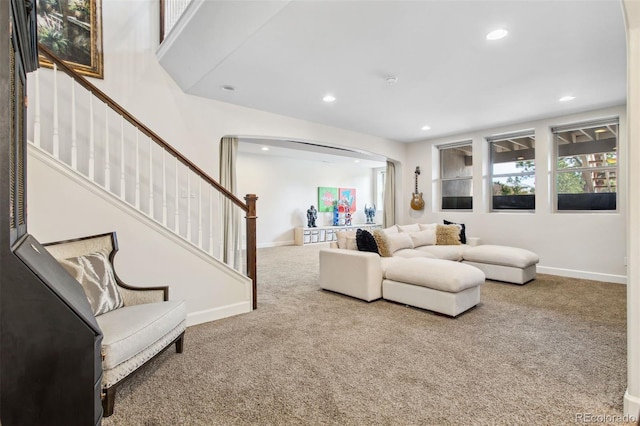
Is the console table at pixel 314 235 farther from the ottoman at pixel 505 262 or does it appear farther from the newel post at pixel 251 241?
the newel post at pixel 251 241

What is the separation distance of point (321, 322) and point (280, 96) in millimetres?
2825

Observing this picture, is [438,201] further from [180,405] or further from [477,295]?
[180,405]

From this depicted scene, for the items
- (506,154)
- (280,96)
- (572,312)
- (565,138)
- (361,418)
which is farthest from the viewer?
(506,154)

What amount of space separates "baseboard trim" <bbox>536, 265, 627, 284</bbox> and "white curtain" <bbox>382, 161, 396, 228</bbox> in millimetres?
2890

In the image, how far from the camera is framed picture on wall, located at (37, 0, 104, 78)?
10.3 feet

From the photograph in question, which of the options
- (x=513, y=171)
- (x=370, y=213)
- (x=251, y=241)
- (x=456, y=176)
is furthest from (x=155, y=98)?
(x=370, y=213)

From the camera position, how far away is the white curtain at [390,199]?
7180 mm

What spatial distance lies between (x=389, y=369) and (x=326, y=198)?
8.01 meters

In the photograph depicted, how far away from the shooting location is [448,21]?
95.8 inches

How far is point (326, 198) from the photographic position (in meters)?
9.97

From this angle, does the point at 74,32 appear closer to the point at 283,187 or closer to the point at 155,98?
the point at 155,98

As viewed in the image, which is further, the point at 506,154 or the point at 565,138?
the point at 506,154

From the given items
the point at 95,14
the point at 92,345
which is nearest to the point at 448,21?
the point at 92,345

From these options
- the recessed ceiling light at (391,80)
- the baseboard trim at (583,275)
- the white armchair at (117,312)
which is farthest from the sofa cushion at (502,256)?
the white armchair at (117,312)
